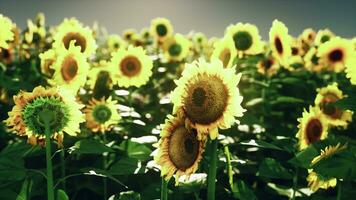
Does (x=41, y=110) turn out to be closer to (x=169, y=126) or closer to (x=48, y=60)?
(x=169, y=126)

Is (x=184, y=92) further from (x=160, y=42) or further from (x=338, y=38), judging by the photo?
(x=160, y=42)

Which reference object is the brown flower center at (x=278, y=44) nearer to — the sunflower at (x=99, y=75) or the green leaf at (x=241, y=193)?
the sunflower at (x=99, y=75)

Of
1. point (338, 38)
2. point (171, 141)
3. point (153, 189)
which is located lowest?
point (153, 189)

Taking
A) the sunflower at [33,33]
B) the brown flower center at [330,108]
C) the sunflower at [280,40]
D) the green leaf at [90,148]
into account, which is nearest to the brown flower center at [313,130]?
the brown flower center at [330,108]

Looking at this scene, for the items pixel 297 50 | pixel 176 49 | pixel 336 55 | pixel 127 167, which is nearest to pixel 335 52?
pixel 336 55

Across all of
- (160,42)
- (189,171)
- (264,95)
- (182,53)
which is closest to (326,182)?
(189,171)

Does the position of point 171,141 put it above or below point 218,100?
below

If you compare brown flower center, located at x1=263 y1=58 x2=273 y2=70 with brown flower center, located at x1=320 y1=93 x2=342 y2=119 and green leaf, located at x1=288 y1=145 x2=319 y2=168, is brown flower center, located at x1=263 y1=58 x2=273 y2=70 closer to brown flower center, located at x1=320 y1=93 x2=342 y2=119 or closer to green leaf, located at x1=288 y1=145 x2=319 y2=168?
brown flower center, located at x1=320 y1=93 x2=342 y2=119
